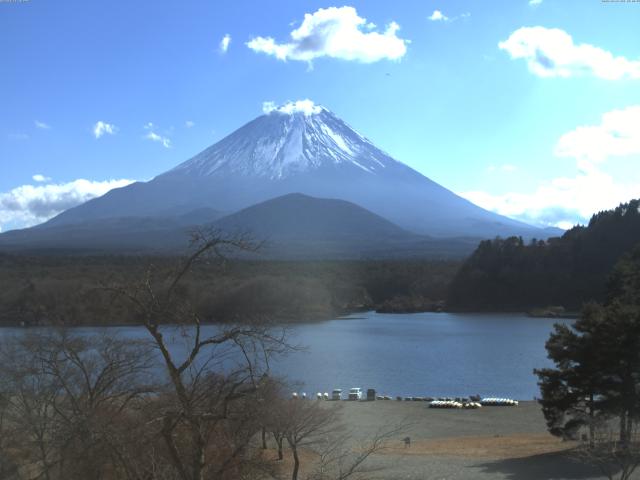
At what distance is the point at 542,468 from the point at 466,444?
365cm

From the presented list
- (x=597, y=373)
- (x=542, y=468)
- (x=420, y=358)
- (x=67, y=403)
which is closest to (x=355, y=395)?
(x=420, y=358)

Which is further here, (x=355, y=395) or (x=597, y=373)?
(x=355, y=395)

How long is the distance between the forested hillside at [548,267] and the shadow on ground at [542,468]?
42.8 meters

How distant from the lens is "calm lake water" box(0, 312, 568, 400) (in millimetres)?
23344

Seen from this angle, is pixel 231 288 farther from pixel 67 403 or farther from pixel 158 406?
pixel 158 406

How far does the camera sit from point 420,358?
3014 centimetres

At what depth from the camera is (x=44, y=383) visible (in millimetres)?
7641

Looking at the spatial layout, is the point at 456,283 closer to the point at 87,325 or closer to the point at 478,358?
the point at 478,358

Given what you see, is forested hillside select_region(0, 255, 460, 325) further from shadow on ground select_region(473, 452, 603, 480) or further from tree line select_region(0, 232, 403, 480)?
shadow on ground select_region(473, 452, 603, 480)

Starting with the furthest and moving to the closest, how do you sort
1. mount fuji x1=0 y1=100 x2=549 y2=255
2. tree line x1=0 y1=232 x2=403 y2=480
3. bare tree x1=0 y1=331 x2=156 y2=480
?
mount fuji x1=0 y1=100 x2=549 y2=255, bare tree x1=0 y1=331 x2=156 y2=480, tree line x1=0 y1=232 x2=403 y2=480

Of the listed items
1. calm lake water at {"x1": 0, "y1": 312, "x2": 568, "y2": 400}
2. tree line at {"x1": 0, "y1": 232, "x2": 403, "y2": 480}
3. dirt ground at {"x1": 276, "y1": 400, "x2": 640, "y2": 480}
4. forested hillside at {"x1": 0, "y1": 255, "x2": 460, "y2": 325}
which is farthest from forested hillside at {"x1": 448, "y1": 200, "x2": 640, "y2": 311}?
tree line at {"x1": 0, "y1": 232, "x2": 403, "y2": 480}

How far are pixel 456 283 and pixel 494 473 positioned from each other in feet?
165

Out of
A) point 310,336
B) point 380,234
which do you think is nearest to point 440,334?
point 310,336

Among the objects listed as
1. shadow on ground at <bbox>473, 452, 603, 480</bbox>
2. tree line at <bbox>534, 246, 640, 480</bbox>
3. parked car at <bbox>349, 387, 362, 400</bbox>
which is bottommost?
parked car at <bbox>349, 387, 362, 400</bbox>
